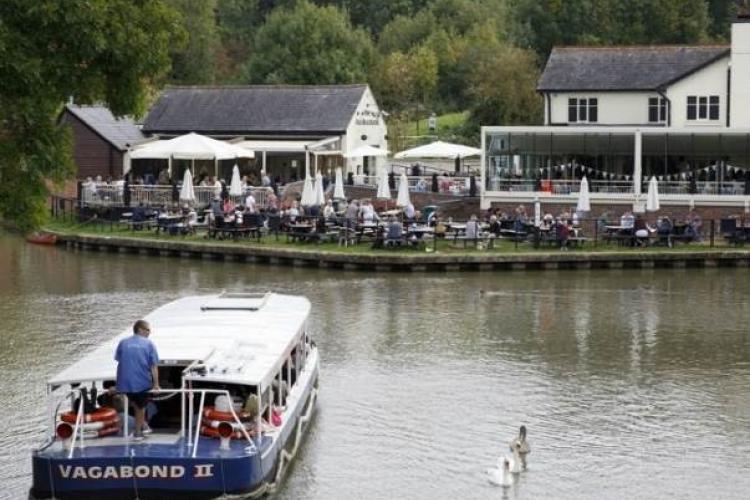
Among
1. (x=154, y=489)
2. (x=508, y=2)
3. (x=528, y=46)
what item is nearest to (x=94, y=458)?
(x=154, y=489)

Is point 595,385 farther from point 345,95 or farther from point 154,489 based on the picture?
point 345,95

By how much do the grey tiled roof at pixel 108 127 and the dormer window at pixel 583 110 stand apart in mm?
18891

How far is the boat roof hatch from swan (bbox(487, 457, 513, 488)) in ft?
17.2

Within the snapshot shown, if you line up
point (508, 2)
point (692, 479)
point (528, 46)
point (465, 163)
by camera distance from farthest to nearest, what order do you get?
point (508, 2), point (528, 46), point (465, 163), point (692, 479)

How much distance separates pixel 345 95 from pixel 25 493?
49083 mm

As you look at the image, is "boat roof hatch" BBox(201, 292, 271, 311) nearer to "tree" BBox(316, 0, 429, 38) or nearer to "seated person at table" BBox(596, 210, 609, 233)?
"seated person at table" BBox(596, 210, 609, 233)

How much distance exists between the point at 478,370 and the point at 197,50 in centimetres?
6945

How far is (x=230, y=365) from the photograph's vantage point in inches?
792

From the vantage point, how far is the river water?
21797 millimetres

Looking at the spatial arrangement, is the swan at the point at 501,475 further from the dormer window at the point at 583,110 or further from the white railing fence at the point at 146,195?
the dormer window at the point at 583,110

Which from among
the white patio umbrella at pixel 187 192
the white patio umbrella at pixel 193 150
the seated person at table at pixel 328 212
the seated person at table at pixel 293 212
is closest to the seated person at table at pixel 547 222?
the seated person at table at pixel 328 212

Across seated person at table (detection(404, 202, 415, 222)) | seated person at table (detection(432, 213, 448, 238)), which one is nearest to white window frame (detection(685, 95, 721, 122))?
seated person at table (detection(404, 202, 415, 222))

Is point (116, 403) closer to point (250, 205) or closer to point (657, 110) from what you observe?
point (250, 205)

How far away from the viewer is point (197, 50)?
314 feet
